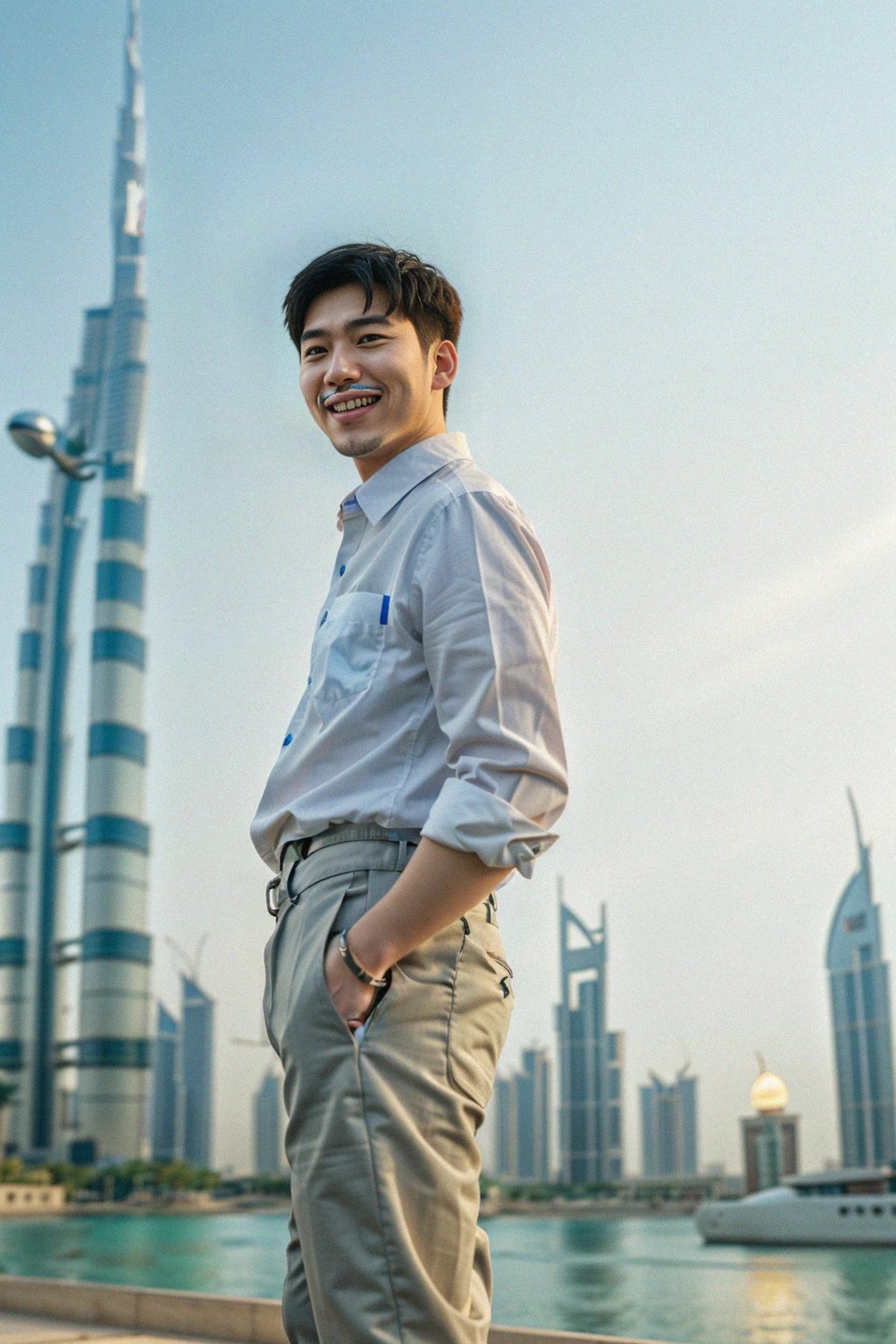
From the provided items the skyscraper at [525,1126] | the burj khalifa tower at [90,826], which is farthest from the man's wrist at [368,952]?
the skyscraper at [525,1126]

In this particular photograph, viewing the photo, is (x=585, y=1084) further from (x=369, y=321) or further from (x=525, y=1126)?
(x=369, y=321)

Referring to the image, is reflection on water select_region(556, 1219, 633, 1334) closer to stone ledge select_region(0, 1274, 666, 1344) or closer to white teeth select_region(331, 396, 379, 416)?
stone ledge select_region(0, 1274, 666, 1344)

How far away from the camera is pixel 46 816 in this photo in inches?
1941

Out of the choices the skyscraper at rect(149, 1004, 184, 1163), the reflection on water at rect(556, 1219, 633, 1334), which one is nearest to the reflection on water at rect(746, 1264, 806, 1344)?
the reflection on water at rect(556, 1219, 633, 1334)

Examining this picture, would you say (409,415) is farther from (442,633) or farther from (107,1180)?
(107,1180)

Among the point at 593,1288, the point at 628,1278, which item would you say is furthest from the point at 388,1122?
the point at 628,1278

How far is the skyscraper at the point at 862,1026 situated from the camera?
191ft

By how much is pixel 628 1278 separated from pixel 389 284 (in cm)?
4465

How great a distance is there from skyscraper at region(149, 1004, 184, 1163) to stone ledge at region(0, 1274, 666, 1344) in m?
64.8

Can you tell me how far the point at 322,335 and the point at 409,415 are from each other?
0.11 metres

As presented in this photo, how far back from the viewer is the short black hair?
107 centimetres

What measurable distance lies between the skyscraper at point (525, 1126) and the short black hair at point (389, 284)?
65.7m

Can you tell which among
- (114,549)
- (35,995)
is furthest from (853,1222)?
(114,549)

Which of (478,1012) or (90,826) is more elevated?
(90,826)
